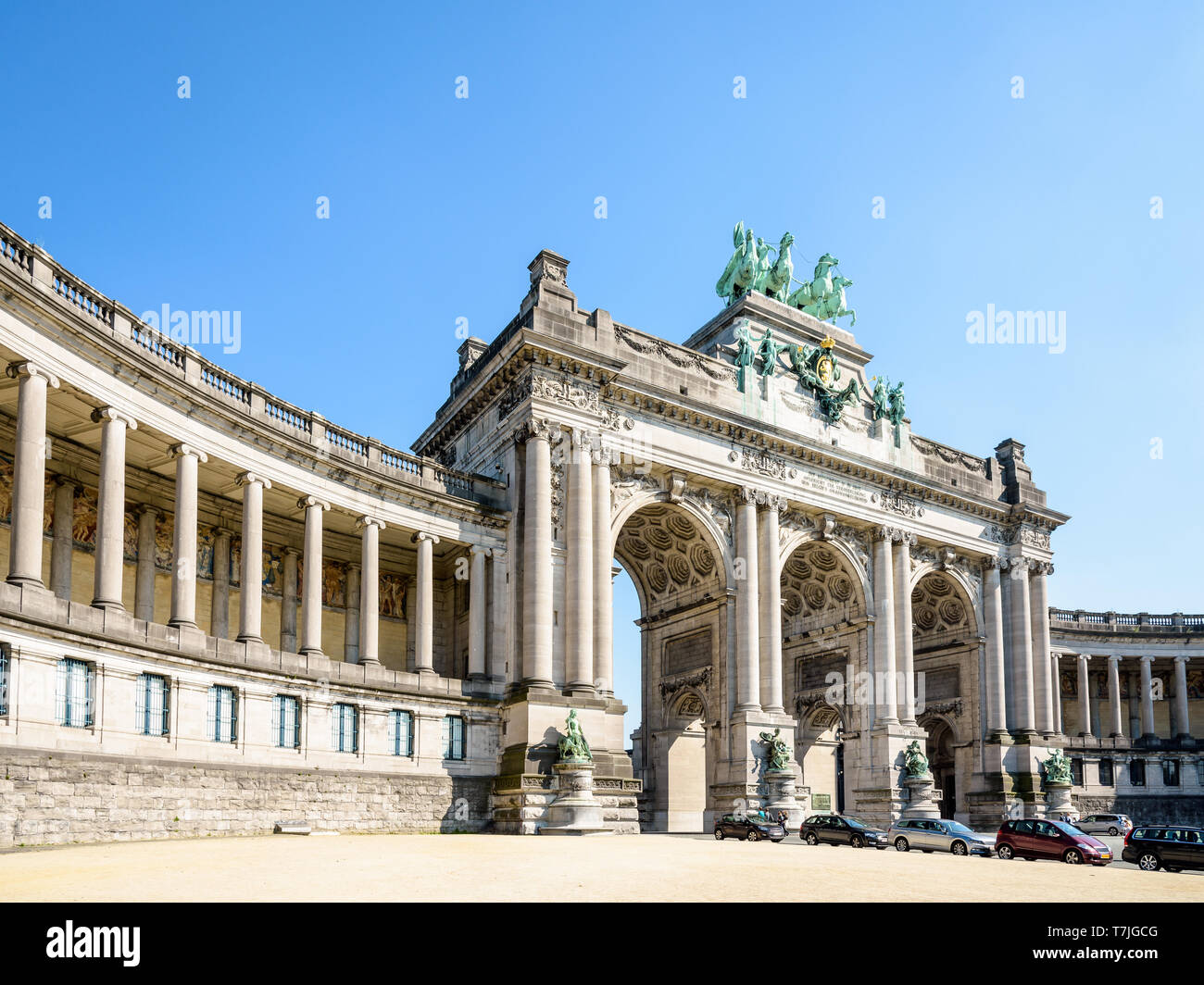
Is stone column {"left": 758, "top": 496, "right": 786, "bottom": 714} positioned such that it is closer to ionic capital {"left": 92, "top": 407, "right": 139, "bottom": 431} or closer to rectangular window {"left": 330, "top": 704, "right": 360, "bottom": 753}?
rectangular window {"left": 330, "top": 704, "right": 360, "bottom": 753}

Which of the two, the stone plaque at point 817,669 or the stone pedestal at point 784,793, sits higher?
the stone plaque at point 817,669

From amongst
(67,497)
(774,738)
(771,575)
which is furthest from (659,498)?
(67,497)

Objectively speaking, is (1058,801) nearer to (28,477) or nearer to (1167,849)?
(1167,849)

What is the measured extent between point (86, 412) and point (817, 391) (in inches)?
1356

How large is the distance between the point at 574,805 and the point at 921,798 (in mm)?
21222

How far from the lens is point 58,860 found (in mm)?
20656

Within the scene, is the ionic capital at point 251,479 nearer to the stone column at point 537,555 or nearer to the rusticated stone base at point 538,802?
the stone column at point 537,555

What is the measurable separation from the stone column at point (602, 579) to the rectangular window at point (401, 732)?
289 inches

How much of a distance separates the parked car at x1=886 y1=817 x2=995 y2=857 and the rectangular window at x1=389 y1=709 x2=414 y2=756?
17324mm

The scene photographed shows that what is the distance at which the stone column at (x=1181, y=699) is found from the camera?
74812 mm

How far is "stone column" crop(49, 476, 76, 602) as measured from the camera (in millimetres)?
35219

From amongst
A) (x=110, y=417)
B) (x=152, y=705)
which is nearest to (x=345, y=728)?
(x=152, y=705)

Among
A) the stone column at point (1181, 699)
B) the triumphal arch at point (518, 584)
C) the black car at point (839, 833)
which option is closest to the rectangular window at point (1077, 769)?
the triumphal arch at point (518, 584)
